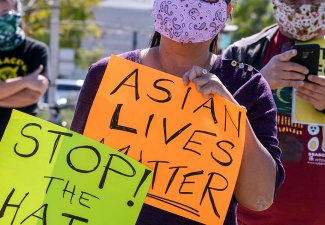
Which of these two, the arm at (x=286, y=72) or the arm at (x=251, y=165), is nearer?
the arm at (x=251, y=165)

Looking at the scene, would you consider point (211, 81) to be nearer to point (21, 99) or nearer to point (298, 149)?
point (298, 149)

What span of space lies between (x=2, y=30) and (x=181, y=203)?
3.02m

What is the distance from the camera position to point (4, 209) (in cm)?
232

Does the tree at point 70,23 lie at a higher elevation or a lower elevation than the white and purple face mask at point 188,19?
lower

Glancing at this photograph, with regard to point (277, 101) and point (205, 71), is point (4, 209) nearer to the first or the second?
point (205, 71)

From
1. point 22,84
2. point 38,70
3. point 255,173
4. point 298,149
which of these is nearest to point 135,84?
point 255,173

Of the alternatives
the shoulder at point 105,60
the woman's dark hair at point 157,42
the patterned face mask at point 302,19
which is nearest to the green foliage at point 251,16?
the patterned face mask at point 302,19

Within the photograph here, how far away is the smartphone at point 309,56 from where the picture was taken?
331 centimetres

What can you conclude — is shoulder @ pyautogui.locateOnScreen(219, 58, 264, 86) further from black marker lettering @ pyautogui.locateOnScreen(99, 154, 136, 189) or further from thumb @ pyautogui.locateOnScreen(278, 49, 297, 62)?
thumb @ pyautogui.locateOnScreen(278, 49, 297, 62)

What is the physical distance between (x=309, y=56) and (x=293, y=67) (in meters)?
0.09

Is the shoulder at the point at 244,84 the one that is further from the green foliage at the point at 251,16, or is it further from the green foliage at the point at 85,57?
the green foliage at the point at 251,16

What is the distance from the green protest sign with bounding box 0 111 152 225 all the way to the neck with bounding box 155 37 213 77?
371 millimetres

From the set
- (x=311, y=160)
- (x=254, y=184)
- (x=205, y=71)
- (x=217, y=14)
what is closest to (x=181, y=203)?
(x=254, y=184)

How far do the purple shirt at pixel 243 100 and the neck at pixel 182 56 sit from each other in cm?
5
